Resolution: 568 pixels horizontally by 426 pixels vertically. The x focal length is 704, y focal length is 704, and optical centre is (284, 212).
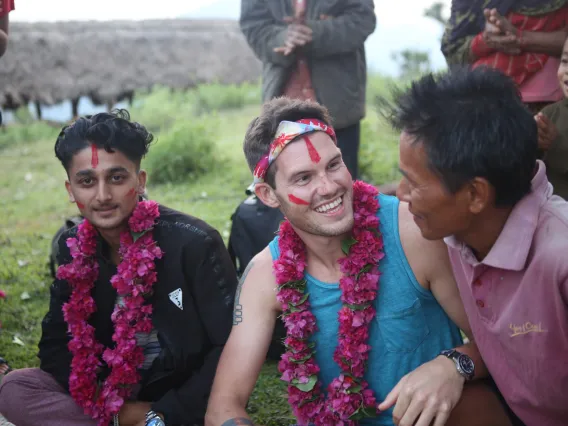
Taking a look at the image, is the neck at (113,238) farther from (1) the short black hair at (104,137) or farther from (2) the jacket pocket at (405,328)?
(2) the jacket pocket at (405,328)

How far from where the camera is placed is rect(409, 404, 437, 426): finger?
2.70 meters

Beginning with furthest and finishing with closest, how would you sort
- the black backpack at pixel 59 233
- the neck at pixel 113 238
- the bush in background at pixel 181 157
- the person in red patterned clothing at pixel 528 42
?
the bush in background at pixel 181 157 → the black backpack at pixel 59 233 → the person in red patterned clothing at pixel 528 42 → the neck at pixel 113 238

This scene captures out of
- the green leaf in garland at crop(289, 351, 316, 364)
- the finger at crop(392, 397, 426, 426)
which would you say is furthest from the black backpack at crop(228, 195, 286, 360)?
the finger at crop(392, 397, 426, 426)

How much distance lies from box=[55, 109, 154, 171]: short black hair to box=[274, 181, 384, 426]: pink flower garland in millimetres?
1145

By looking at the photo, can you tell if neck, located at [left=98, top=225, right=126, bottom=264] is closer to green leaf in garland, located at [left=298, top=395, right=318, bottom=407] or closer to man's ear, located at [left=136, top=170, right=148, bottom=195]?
man's ear, located at [left=136, top=170, right=148, bottom=195]

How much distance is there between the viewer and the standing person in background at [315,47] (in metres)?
5.45

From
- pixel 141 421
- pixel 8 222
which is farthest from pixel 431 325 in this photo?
pixel 8 222

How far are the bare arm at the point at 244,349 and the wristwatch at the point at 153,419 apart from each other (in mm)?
428

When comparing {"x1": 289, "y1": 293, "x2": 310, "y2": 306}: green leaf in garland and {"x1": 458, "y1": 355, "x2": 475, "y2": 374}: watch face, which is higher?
{"x1": 289, "y1": 293, "x2": 310, "y2": 306}: green leaf in garland

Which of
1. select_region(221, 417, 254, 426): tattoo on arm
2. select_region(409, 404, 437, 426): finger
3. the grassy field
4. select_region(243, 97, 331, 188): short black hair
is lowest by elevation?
the grassy field

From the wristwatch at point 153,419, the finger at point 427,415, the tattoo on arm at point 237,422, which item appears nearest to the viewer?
the finger at point 427,415

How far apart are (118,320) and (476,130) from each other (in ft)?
7.08

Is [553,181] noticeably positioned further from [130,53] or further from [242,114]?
[130,53]

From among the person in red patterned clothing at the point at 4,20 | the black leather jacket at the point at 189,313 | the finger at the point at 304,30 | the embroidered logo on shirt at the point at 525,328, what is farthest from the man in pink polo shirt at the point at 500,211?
the person in red patterned clothing at the point at 4,20
